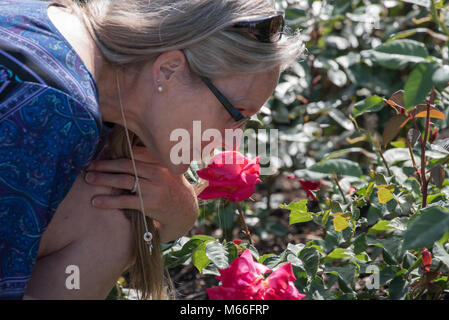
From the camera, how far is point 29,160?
4.43 feet

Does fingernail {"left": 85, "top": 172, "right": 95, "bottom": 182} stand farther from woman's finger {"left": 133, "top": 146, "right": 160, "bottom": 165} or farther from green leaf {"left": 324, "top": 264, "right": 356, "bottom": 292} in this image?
green leaf {"left": 324, "top": 264, "right": 356, "bottom": 292}

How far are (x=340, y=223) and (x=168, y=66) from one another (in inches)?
21.9

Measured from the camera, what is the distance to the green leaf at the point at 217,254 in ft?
4.91

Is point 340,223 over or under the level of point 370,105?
under

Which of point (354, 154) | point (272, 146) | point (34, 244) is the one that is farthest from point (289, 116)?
point (34, 244)

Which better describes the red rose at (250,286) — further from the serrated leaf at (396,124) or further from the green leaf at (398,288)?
the serrated leaf at (396,124)

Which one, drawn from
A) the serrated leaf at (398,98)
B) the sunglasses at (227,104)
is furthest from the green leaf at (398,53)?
the sunglasses at (227,104)

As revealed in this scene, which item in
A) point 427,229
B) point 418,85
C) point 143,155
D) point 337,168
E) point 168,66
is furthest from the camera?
point 337,168

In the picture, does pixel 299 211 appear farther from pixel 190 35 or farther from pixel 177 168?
pixel 190 35

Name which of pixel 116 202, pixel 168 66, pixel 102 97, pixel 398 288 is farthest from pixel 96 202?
pixel 398 288

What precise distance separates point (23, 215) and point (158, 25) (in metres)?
0.52

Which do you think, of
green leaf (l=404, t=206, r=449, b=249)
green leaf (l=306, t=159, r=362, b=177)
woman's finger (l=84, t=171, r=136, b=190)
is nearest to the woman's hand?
woman's finger (l=84, t=171, r=136, b=190)

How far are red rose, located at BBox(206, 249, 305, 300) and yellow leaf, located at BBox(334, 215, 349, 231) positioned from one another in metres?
0.29

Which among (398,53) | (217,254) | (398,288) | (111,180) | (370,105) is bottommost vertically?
(398,288)
